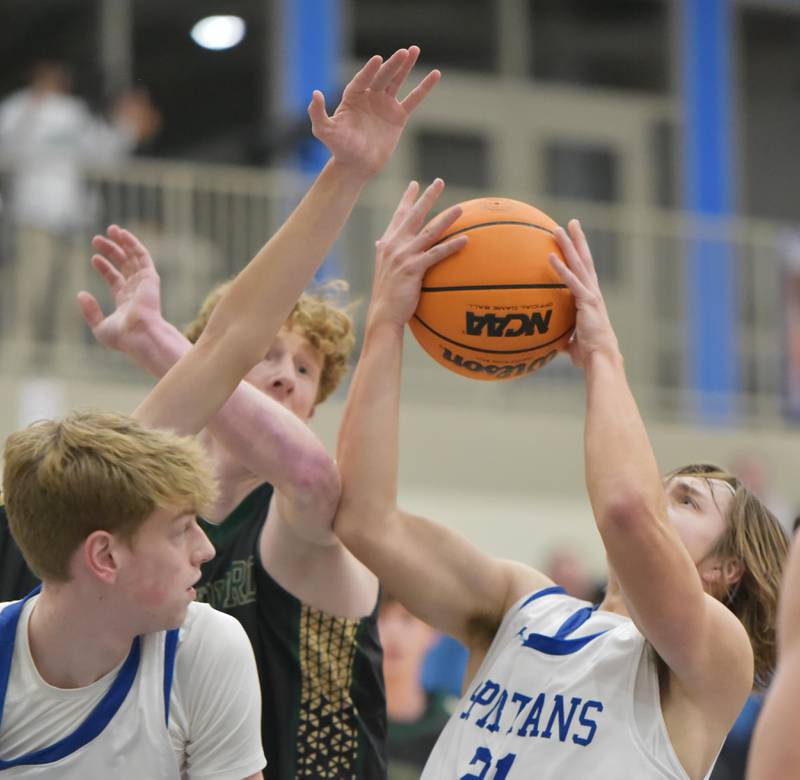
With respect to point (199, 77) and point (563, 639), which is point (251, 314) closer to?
point (563, 639)

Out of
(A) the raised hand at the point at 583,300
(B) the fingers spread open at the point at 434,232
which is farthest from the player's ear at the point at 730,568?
(B) the fingers spread open at the point at 434,232

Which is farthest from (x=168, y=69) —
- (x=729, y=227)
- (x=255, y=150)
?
(x=729, y=227)

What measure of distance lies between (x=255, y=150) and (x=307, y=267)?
32.2ft

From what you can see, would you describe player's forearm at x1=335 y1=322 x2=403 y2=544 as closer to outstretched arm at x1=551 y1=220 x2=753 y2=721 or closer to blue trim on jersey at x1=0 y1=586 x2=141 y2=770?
outstretched arm at x1=551 y1=220 x2=753 y2=721

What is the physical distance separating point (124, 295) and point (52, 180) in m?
7.89

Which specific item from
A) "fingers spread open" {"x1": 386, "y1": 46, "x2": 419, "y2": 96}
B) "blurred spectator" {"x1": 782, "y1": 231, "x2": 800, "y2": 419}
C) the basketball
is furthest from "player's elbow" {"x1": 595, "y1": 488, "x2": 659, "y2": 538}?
"blurred spectator" {"x1": 782, "y1": 231, "x2": 800, "y2": 419}

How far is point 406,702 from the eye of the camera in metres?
Result: 7.33

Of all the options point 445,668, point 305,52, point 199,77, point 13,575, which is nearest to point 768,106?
point 305,52

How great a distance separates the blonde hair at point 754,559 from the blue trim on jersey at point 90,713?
52.1 inches

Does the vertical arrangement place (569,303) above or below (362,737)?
above

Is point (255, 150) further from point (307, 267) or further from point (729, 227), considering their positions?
point (307, 267)

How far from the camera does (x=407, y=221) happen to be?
152 inches

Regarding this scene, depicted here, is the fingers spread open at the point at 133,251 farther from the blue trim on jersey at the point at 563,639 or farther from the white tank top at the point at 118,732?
the blue trim on jersey at the point at 563,639

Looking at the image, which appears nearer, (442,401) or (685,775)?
(685,775)
